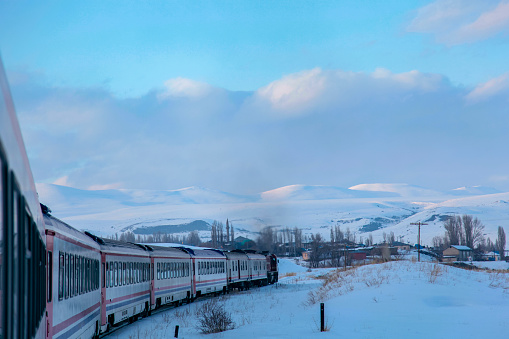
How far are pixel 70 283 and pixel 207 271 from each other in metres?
25.9

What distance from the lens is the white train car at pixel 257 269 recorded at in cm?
5084

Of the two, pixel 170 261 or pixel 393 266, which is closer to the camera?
pixel 170 261

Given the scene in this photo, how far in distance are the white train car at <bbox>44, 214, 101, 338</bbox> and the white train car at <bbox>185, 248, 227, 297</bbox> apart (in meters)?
18.3

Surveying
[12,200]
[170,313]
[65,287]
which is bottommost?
[170,313]

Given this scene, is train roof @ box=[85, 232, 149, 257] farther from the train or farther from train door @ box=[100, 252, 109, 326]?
train door @ box=[100, 252, 109, 326]

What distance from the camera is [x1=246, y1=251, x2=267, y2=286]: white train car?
50844 mm

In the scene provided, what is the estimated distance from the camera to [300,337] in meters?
17.6

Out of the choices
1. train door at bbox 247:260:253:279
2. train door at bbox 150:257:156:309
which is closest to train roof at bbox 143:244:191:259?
train door at bbox 150:257:156:309

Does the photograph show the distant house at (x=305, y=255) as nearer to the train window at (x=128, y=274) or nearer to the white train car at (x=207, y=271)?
the white train car at (x=207, y=271)

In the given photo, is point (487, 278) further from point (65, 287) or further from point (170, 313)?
point (65, 287)

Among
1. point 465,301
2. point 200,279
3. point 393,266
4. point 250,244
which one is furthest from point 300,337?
point 250,244

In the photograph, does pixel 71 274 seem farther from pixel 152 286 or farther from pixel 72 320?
pixel 152 286

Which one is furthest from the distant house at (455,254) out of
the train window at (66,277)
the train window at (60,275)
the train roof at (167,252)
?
the train window at (60,275)

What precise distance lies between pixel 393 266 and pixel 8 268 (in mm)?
35775
